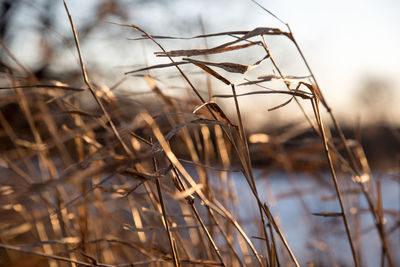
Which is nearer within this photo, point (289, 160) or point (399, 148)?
point (289, 160)

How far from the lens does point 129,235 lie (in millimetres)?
1236

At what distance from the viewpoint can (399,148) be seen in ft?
21.5

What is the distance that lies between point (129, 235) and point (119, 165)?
0.96 metres

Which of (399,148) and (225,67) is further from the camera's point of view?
(399,148)

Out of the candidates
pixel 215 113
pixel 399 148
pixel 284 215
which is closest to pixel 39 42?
pixel 284 215

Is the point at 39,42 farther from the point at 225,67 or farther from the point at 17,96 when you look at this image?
the point at 225,67

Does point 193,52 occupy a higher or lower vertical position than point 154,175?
higher

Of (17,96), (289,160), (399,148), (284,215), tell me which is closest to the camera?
(17,96)

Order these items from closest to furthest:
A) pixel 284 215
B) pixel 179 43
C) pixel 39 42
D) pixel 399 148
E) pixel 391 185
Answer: pixel 179 43 < pixel 284 215 < pixel 39 42 < pixel 391 185 < pixel 399 148

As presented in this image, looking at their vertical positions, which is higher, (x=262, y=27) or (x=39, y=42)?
(x=39, y=42)

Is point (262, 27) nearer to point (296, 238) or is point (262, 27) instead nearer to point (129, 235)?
point (129, 235)

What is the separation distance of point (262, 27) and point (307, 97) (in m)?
0.09

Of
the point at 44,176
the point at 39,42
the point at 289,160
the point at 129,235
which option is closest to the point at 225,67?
the point at 289,160

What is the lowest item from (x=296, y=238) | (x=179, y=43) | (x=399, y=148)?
(x=296, y=238)
